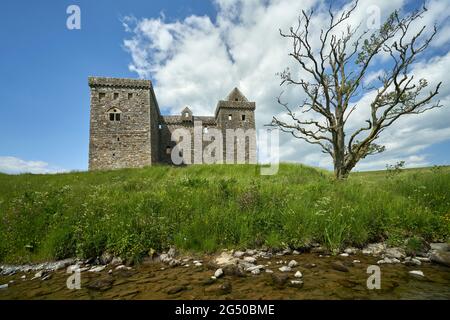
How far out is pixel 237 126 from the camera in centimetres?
4166

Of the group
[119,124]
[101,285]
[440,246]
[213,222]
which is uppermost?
[119,124]

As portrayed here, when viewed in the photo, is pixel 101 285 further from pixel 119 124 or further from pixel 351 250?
pixel 119 124

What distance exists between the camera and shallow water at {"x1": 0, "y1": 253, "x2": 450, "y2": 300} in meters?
3.77

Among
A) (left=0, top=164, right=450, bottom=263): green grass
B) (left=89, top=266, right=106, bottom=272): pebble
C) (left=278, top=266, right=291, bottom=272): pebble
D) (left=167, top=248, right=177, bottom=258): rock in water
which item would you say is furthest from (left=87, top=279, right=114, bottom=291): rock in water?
(left=278, top=266, right=291, bottom=272): pebble

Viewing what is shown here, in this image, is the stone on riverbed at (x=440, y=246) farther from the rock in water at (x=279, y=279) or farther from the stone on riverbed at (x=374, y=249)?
the rock in water at (x=279, y=279)

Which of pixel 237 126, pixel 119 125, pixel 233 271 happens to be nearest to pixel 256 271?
pixel 233 271

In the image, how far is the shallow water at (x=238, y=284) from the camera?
12.4ft

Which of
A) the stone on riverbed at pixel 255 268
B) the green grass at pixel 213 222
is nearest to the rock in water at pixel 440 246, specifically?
the green grass at pixel 213 222

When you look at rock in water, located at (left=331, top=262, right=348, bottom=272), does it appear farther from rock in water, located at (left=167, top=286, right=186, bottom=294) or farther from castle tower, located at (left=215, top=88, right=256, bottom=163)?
castle tower, located at (left=215, top=88, right=256, bottom=163)

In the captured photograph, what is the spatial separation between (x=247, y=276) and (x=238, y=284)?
390 mm

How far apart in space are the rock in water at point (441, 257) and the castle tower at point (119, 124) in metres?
31.2

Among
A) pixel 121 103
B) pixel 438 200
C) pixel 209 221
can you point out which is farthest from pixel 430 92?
pixel 121 103

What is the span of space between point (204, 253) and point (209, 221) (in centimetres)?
110
